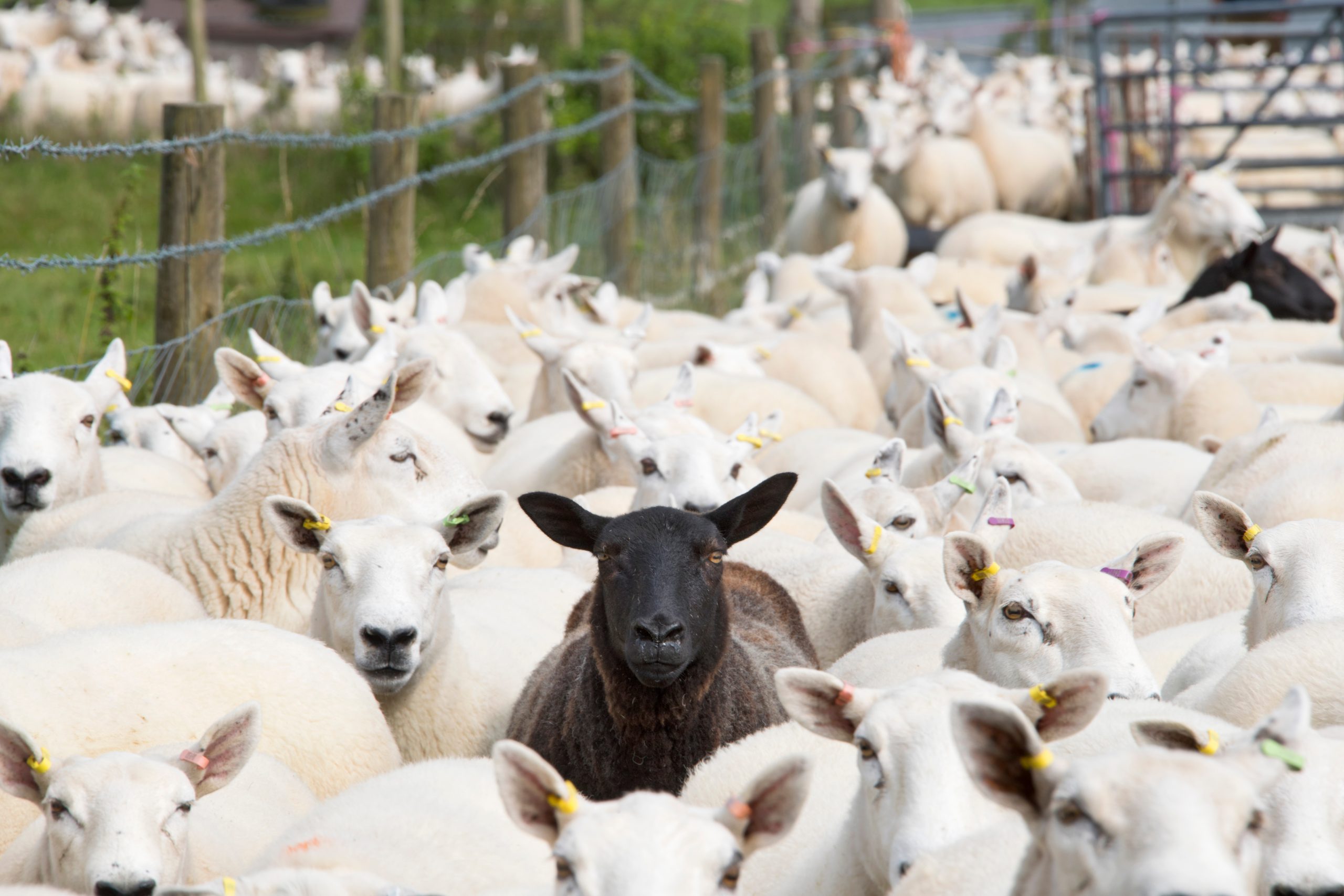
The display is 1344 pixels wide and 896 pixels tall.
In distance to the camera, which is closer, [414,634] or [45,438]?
[414,634]

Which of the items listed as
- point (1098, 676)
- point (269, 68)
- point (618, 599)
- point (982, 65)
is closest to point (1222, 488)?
point (618, 599)

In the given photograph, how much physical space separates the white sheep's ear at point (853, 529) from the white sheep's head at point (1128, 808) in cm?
239

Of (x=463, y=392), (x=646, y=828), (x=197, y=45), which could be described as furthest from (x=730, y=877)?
(x=197, y=45)

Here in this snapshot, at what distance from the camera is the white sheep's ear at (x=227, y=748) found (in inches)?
114

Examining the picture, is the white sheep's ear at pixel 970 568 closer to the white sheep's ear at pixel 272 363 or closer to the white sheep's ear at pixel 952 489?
the white sheep's ear at pixel 952 489

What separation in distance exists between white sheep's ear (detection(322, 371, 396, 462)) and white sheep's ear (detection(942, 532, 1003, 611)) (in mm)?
1696

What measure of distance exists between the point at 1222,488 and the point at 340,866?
3710mm

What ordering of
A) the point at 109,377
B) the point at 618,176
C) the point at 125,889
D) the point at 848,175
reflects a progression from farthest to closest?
the point at 848,175 < the point at 618,176 < the point at 109,377 < the point at 125,889

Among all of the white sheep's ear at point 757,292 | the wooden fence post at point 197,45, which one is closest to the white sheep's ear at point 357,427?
the white sheep's ear at point 757,292

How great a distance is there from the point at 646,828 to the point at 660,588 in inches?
46.8

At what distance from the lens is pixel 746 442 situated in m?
5.31

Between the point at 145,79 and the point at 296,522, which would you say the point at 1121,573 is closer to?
the point at 296,522

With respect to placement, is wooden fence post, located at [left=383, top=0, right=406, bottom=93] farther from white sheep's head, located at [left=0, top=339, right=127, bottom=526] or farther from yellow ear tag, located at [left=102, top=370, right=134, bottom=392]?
white sheep's head, located at [left=0, top=339, right=127, bottom=526]

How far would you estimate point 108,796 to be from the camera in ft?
8.84
